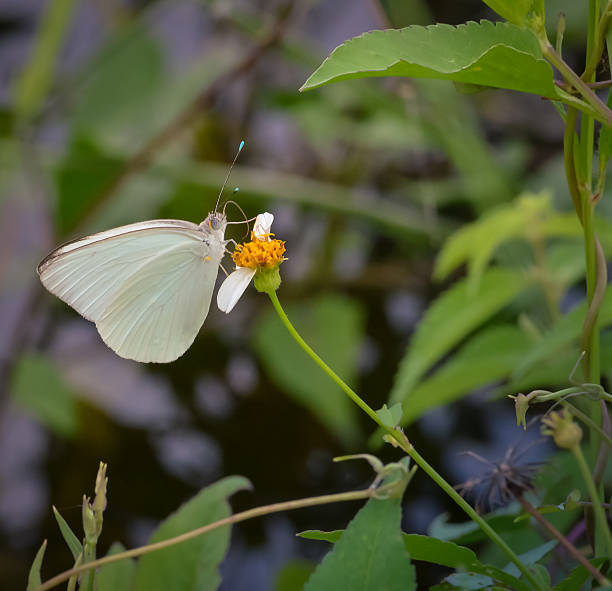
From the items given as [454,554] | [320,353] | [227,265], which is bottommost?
[320,353]

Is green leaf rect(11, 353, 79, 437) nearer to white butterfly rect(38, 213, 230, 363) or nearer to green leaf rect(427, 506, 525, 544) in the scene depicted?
white butterfly rect(38, 213, 230, 363)

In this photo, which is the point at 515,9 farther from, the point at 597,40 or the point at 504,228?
the point at 504,228

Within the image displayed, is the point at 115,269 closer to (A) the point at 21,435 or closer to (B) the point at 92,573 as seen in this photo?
(B) the point at 92,573

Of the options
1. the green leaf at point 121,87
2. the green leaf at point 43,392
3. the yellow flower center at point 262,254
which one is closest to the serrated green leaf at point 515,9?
the yellow flower center at point 262,254

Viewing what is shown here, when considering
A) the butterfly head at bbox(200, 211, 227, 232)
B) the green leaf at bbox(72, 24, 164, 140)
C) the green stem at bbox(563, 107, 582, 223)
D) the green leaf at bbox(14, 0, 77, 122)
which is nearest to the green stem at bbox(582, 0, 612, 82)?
the green stem at bbox(563, 107, 582, 223)

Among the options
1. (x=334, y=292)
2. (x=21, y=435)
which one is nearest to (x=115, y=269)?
(x=334, y=292)

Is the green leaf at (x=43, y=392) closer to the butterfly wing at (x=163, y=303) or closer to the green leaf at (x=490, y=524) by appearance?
the butterfly wing at (x=163, y=303)

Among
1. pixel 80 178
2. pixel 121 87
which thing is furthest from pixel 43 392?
pixel 121 87
